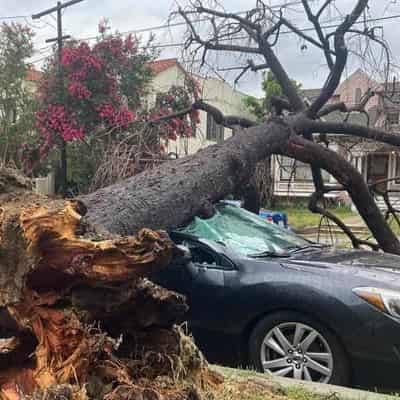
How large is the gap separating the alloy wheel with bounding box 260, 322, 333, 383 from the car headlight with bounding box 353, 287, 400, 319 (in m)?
0.45

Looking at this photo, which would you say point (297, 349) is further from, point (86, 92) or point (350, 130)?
point (86, 92)

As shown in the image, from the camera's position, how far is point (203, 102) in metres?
6.69

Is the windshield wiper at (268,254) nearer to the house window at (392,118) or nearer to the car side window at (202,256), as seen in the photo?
the car side window at (202,256)

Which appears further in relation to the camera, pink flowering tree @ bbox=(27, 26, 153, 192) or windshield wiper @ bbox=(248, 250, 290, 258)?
pink flowering tree @ bbox=(27, 26, 153, 192)

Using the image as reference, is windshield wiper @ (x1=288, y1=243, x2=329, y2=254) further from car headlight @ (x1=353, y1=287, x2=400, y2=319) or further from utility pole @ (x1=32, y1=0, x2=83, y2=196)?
utility pole @ (x1=32, y1=0, x2=83, y2=196)

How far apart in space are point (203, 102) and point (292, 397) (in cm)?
427

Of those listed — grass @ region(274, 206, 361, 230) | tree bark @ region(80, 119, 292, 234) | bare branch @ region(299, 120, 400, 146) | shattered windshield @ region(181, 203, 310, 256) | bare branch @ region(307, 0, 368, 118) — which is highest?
bare branch @ region(307, 0, 368, 118)

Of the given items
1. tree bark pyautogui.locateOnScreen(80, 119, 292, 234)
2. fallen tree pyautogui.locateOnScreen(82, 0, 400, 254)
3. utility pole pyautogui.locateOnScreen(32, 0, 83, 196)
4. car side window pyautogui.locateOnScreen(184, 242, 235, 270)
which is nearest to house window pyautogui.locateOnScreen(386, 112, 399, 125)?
fallen tree pyautogui.locateOnScreen(82, 0, 400, 254)

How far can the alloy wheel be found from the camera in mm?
3941

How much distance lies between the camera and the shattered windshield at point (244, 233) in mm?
4918

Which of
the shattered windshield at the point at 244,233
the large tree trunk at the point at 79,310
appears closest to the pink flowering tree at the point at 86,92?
the shattered windshield at the point at 244,233

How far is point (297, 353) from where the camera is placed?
402cm

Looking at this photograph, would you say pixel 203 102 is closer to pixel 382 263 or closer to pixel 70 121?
pixel 382 263

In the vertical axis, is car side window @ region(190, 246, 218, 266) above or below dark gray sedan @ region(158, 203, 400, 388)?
above
